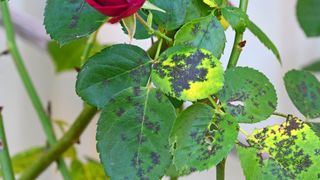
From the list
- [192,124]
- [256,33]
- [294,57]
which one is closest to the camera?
[192,124]

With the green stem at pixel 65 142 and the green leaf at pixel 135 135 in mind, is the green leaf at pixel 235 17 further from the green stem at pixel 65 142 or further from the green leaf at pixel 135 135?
the green stem at pixel 65 142

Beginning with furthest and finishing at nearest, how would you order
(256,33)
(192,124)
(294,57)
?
1. (294,57)
2. (256,33)
3. (192,124)

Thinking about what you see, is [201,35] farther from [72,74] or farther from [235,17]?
[72,74]

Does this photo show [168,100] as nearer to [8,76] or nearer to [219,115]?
[219,115]

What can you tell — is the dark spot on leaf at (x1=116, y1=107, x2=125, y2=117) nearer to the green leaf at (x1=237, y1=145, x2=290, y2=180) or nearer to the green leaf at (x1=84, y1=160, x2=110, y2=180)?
the green leaf at (x1=237, y1=145, x2=290, y2=180)

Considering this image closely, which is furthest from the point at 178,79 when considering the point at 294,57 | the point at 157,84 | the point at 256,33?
the point at 294,57

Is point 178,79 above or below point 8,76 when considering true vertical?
above

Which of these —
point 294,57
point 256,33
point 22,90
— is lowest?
point 22,90
